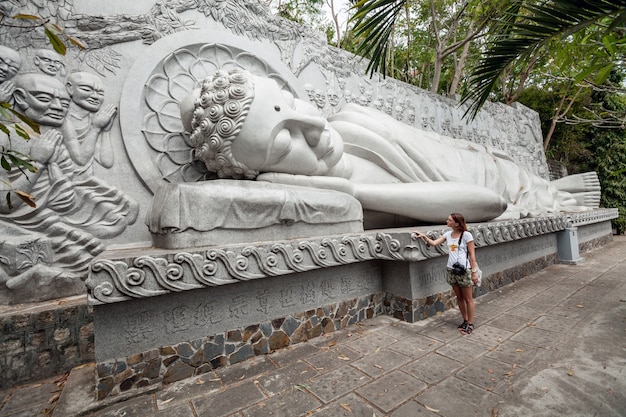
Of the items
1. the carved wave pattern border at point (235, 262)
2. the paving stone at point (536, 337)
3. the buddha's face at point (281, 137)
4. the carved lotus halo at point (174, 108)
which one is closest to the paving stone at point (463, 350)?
the paving stone at point (536, 337)

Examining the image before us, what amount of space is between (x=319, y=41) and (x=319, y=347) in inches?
175

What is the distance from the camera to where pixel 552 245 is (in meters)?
4.99

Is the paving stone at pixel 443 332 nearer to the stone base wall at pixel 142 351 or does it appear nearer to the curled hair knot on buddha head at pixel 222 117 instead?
the stone base wall at pixel 142 351

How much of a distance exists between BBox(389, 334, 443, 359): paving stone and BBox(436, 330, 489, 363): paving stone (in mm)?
Result: 70

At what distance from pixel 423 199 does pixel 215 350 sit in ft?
7.31

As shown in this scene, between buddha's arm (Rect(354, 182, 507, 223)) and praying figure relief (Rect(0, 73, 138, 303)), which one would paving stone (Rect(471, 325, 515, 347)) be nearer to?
buddha's arm (Rect(354, 182, 507, 223))

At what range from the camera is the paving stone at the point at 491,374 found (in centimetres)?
173

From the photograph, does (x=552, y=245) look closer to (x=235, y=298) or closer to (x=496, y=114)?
(x=496, y=114)

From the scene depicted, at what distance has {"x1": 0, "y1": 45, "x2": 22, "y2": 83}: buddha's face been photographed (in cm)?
250

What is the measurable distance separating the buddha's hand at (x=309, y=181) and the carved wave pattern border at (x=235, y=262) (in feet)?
1.63

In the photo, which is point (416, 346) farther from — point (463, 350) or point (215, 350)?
point (215, 350)

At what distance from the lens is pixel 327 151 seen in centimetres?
290

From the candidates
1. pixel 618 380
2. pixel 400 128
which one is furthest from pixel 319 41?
pixel 618 380

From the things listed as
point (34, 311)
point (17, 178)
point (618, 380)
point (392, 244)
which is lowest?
point (618, 380)
